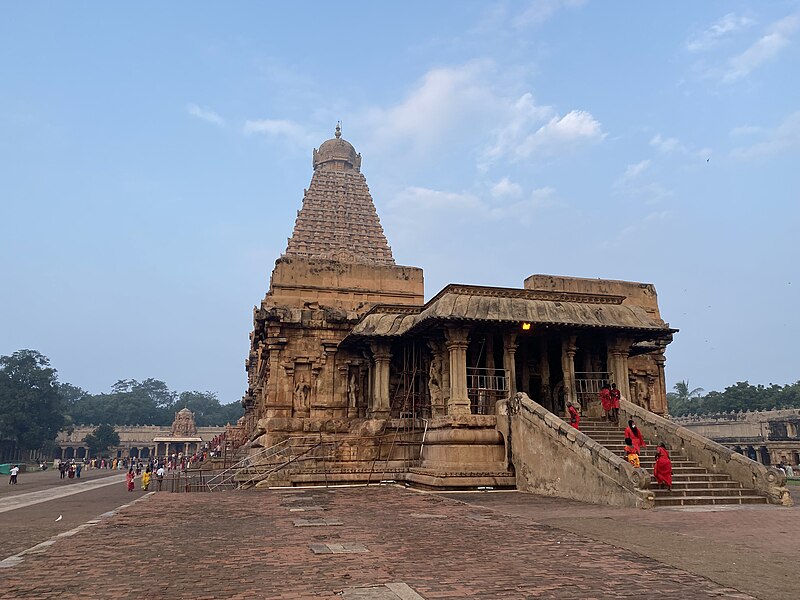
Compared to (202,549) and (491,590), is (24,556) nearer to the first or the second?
(202,549)

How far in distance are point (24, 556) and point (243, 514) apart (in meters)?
5.01

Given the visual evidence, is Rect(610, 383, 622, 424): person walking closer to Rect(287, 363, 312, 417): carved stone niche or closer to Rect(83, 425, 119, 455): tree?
Rect(287, 363, 312, 417): carved stone niche

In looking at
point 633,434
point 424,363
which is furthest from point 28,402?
point 633,434

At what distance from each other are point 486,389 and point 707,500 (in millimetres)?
8502

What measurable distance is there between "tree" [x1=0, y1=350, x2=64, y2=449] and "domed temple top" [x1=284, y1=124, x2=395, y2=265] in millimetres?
47055

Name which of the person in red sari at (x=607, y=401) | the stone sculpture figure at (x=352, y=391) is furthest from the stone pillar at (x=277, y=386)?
the person in red sari at (x=607, y=401)

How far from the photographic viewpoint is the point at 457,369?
20.6m

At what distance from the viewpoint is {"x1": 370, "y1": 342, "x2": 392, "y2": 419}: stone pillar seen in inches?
998

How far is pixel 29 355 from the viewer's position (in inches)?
3307

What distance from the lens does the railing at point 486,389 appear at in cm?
2152

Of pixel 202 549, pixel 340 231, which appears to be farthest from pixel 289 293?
pixel 340 231

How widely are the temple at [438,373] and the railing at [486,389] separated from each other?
0.06 metres

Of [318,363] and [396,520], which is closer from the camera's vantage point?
[396,520]

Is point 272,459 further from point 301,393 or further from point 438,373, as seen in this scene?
point 438,373
